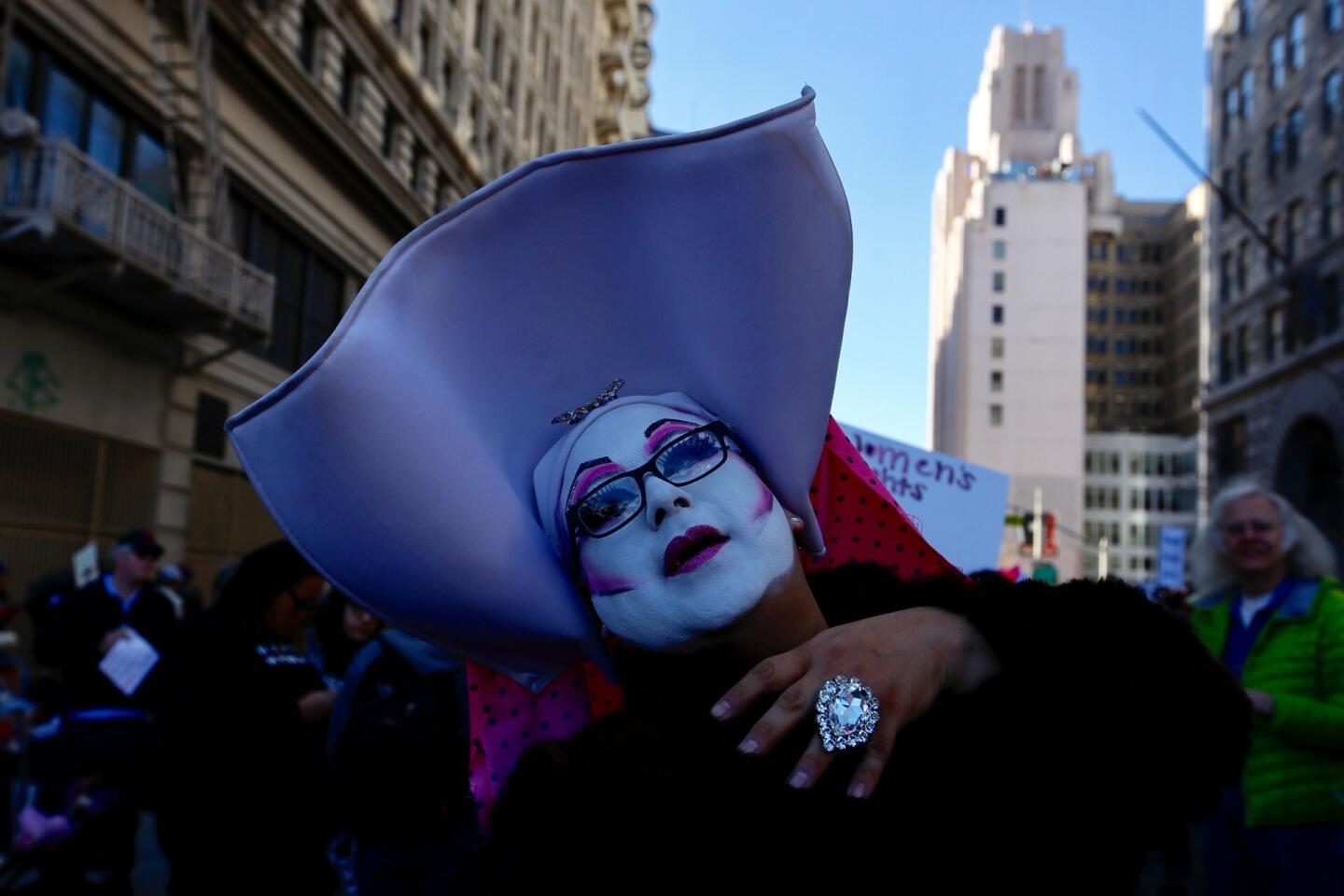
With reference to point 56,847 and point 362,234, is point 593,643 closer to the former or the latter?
point 56,847

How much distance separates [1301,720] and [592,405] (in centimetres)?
289

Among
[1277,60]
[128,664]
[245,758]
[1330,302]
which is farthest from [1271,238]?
[245,758]

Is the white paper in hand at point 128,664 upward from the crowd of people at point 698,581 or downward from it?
downward

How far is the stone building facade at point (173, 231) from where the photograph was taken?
36.1 feet

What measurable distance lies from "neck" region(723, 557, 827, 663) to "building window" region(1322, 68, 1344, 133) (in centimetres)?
3077

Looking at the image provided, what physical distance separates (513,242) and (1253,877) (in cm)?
353

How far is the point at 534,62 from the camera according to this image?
32.2 meters

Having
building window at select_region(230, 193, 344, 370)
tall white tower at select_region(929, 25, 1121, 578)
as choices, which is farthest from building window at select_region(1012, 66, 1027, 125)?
building window at select_region(230, 193, 344, 370)

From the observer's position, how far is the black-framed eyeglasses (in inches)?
66.8

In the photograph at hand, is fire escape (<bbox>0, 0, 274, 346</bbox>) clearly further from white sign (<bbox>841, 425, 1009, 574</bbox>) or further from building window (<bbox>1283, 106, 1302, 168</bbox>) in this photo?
building window (<bbox>1283, 106, 1302, 168</bbox>)

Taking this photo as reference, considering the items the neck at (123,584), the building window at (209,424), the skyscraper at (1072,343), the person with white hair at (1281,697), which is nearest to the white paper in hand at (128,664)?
the neck at (123,584)

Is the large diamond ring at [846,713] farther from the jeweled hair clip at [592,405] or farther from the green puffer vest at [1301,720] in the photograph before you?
the green puffer vest at [1301,720]

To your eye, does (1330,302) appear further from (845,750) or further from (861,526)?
(845,750)

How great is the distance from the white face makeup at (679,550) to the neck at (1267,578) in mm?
3040
